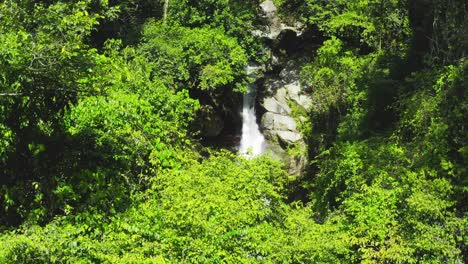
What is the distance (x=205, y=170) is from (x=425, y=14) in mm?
9275

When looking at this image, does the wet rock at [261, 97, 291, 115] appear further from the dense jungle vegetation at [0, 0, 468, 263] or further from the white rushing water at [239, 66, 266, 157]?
the dense jungle vegetation at [0, 0, 468, 263]

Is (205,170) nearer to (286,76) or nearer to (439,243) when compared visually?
(439,243)

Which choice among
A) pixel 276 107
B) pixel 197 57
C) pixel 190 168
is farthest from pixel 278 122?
pixel 190 168

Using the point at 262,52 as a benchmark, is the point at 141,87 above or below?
below

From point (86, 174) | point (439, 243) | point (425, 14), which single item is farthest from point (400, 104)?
point (86, 174)

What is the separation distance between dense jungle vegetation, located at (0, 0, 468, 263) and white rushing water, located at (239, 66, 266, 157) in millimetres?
4466

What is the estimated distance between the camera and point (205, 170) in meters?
10.0

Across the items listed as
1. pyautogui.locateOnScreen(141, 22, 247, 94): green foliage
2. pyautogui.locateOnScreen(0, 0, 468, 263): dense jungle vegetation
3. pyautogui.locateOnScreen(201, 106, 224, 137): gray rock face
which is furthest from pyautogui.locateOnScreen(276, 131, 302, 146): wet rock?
pyautogui.locateOnScreen(0, 0, 468, 263): dense jungle vegetation

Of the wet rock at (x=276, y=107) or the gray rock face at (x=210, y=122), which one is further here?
the wet rock at (x=276, y=107)

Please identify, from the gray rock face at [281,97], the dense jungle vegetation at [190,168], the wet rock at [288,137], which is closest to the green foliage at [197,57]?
the dense jungle vegetation at [190,168]

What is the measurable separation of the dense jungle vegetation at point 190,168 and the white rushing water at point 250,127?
4.47m

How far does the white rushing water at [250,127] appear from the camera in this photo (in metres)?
20.5

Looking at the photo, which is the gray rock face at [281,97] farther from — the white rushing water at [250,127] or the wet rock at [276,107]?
the white rushing water at [250,127]

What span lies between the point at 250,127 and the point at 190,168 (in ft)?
35.4
